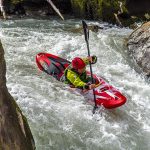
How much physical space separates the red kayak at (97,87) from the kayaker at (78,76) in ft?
0.82

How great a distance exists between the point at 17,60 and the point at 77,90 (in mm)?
2504

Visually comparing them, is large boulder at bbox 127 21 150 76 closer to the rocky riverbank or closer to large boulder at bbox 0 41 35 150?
the rocky riverbank

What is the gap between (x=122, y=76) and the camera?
9.47 meters

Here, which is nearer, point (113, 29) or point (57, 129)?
point (57, 129)

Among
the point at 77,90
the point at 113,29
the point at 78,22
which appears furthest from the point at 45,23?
the point at 77,90

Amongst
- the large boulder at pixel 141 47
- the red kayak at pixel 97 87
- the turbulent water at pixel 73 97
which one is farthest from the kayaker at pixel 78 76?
the large boulder at pixel 141 47

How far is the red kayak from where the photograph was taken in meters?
7.43

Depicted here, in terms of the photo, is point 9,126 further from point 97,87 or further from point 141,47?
point 141,47

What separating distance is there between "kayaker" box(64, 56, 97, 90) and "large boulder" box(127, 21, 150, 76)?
2.46 m

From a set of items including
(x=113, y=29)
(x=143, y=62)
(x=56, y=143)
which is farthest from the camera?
(x=113, y=29)

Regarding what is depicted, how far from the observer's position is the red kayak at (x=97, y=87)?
292 inches

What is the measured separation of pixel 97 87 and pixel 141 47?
296 cm

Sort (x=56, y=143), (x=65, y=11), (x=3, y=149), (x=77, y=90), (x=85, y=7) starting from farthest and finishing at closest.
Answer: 1. (x=65, y=11)
2. (x=85, y=7)
3. (x=77, y=90)
4. (x=56, y=143)
5. (x=3, y=149)

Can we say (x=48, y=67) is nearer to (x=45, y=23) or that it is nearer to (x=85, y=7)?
(x=45, y=23)
